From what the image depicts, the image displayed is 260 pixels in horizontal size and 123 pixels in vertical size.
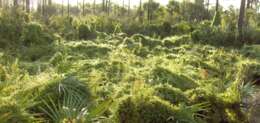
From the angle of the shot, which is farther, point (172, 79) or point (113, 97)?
point (172, 79)

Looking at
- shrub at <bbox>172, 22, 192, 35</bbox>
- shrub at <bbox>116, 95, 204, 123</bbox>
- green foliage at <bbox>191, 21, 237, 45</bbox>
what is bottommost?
shrub at <bbox>116, 95, 204, 123</bbox>

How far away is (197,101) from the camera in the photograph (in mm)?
6484

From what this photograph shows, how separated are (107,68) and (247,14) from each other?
1683 centimetres

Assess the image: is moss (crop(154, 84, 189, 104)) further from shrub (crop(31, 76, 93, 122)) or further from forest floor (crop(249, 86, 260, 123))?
forest floor (crop(249, 86, 260, 123))

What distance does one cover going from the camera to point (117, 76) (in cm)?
833

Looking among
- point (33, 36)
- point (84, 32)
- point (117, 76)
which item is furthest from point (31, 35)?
point (117, 76)

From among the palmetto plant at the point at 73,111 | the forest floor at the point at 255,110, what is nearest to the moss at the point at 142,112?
the palmetto plant at the point at 73,111

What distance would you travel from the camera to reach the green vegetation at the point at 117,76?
5215 millimetres

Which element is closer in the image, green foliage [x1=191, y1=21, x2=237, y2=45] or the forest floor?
the forest floor

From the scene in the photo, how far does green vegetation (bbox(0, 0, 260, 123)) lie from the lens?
5215 millimetres

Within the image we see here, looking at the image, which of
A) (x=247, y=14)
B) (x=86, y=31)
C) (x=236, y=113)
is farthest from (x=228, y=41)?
(x=236, y=113)

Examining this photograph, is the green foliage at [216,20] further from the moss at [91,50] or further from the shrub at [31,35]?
the shrub at [31,35]

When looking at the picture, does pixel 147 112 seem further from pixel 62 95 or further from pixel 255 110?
pixel 255 110

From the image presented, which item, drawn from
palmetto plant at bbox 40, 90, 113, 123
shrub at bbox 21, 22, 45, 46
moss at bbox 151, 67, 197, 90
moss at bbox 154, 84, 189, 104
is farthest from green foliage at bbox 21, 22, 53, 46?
palmetto plant at bbox 40, 90, 113, 123
